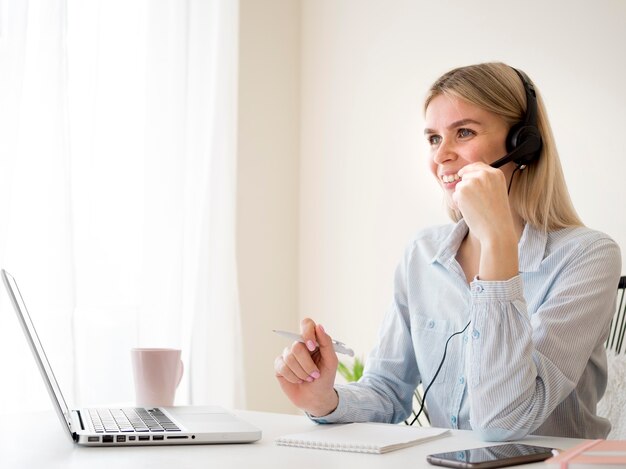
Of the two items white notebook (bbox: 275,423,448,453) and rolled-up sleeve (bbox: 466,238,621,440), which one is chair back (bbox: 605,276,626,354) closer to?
rolled-up sleeve (bbox: 466,238,621,440)

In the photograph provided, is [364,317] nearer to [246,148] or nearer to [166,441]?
[246,148]

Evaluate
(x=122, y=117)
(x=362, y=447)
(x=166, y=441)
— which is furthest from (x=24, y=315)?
(x=122, y=117)

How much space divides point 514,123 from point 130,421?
0.90 metres

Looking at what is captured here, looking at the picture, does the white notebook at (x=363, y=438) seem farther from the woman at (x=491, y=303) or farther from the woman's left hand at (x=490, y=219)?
the woman's left hand at (x=490, y=219)

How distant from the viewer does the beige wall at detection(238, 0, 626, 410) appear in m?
2.61

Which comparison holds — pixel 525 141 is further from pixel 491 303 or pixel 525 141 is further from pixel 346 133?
pixel 346 133

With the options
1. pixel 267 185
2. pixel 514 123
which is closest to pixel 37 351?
pixel 514 123

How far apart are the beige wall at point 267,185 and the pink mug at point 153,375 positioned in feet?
6.04

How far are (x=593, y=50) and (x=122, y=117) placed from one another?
1.53 m

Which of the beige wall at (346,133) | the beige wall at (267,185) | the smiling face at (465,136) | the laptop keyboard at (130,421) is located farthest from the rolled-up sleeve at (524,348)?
the beige wall at (267,185)

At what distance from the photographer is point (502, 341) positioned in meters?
1.15

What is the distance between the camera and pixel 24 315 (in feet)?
3.32

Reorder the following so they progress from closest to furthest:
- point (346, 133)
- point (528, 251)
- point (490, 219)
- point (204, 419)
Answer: point (204, 419) < point (490, 219) < point (528, 251) < point (346, 133)

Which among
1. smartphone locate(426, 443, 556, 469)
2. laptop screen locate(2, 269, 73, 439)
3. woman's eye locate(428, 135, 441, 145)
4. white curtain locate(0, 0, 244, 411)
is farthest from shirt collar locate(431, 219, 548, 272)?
white curtain locate(0, 0, 244, 411)
